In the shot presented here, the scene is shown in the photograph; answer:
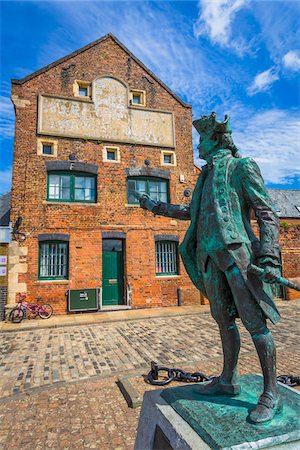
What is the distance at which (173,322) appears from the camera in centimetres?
998

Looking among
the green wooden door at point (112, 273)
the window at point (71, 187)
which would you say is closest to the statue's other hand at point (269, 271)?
the green wooden door at point (112, 273)

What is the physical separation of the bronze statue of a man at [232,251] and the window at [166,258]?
1076 cm

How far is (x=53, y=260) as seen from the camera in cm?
1200

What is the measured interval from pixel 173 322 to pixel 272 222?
8.38 metres

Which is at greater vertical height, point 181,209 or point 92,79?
point 92,79

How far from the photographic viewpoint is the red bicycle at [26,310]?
1065 centimetres

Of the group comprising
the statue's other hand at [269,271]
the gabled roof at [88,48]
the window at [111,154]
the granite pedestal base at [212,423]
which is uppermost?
the gabled roof at [88,48]

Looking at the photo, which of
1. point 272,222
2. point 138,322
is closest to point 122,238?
point 138,322

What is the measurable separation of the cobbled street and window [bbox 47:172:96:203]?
5.43m

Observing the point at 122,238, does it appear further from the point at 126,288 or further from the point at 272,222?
the point at 272,222

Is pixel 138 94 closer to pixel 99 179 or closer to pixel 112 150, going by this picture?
pixel 112 150

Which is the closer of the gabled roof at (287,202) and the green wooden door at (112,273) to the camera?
the green wooden door at (112,273)

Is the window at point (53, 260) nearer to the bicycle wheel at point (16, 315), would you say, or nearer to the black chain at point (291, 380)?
the bicycle wheel at point (16, 315)

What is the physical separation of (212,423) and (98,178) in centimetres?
1172
